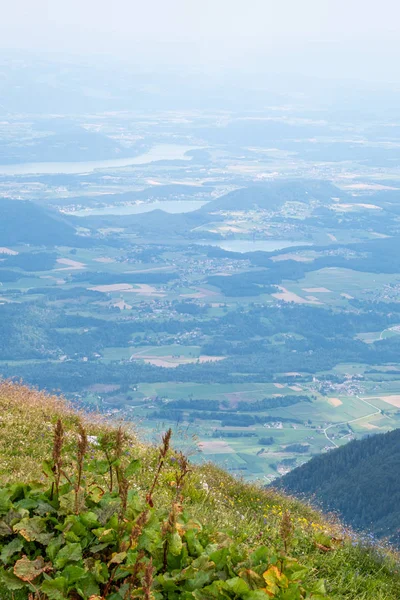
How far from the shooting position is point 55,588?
227 inches

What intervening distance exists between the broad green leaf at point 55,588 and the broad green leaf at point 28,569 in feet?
0.76

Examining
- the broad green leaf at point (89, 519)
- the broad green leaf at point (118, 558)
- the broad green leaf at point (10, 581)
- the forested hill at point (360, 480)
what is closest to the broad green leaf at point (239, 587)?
the broad green leaf at point (118, 558)

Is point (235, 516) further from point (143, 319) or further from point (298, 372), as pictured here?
point (143, 319)

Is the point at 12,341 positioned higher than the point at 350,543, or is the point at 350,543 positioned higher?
the point at 350,543

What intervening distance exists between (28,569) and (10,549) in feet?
1.60

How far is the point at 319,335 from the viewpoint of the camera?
176 meters

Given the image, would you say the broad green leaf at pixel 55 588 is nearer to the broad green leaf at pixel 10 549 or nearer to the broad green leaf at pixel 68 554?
the broad green leaf at pixel 68 554

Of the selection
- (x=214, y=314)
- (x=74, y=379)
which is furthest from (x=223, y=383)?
(x=214, y=314)

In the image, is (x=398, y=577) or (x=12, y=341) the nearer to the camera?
(x=398, y=577)

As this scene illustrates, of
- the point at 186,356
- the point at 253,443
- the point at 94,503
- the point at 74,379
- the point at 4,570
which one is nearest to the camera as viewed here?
the point at 4,570

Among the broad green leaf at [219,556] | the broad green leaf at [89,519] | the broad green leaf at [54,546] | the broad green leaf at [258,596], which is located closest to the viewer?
the broad green leaf at [258,596]

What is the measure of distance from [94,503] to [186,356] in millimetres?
141225

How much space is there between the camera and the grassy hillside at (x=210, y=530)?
6047mm

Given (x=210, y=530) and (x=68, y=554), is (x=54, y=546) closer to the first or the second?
(x=68, y=554)
